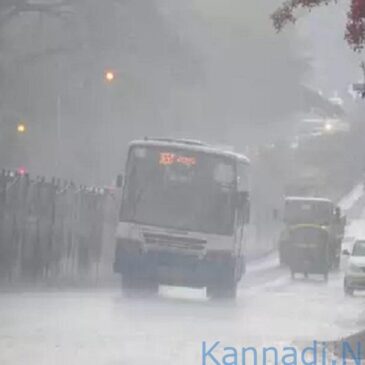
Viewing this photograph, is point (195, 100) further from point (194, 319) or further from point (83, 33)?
point (194, 319)

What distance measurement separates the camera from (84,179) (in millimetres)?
69062

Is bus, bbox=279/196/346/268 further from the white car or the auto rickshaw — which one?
the white car

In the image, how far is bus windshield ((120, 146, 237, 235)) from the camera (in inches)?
1278

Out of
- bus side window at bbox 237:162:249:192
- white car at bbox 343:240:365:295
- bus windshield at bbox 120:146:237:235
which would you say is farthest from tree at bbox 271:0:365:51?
white car at bbox 343:240:365:295

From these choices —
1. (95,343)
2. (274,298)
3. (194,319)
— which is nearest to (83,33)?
(274,298)

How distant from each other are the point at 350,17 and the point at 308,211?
47670mm

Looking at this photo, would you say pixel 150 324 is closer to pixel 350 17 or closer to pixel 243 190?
pixel 350 17

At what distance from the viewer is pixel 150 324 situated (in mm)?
21703

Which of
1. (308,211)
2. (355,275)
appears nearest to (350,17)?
(355,275)

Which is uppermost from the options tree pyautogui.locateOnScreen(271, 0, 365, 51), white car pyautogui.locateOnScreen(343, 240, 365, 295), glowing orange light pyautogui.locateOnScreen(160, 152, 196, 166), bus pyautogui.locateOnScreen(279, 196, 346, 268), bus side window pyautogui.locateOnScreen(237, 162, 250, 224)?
tree pyautogui.locateOnScreen(271, 0, 365, 51)

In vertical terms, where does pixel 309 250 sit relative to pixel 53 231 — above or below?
below

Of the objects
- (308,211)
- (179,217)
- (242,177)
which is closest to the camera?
(179,217)

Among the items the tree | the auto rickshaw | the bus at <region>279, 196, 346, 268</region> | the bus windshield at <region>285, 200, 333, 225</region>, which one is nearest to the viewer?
the tree

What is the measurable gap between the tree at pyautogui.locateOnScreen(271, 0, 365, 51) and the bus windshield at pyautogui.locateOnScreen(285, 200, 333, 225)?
45607 mm
